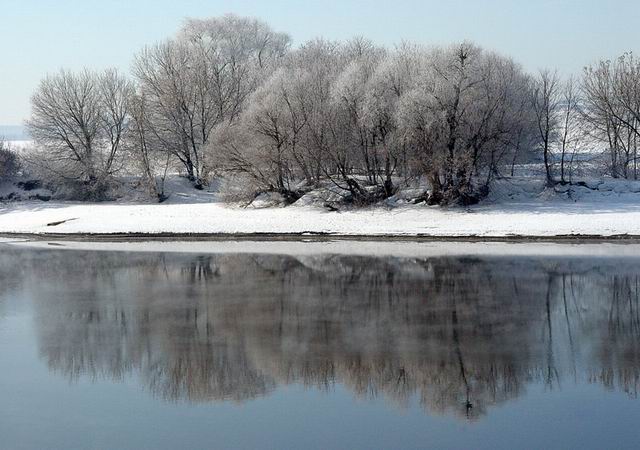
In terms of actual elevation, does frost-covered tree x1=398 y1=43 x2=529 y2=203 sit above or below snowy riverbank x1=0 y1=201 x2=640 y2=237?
above

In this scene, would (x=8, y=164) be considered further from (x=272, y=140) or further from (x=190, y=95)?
(x=272, y=140)

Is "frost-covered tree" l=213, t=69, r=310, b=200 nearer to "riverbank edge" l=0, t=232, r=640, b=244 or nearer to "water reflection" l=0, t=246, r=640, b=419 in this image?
"riverbank edge" l=0, t=232, r=640, b=244

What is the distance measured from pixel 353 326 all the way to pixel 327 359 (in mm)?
2763

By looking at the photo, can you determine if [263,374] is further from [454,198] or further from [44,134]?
[44,134]

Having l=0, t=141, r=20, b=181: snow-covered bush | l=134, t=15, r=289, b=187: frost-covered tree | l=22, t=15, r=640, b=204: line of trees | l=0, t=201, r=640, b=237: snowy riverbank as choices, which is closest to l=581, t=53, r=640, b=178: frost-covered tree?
l=22, t=15, r=640, b=204: line of trees

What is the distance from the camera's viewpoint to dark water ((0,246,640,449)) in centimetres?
1098

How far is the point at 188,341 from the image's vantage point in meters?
16.1

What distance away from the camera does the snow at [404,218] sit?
3341 centimetres

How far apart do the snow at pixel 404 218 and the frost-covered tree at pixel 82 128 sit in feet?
28.5

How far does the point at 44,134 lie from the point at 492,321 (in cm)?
4562

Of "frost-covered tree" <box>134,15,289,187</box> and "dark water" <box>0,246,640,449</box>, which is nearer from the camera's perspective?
"dark water" <box>0,246,640,449</box>

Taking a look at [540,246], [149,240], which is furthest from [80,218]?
[540,246]

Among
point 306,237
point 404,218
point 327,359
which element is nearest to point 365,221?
point 404,218

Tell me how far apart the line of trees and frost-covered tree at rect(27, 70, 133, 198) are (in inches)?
3.6
